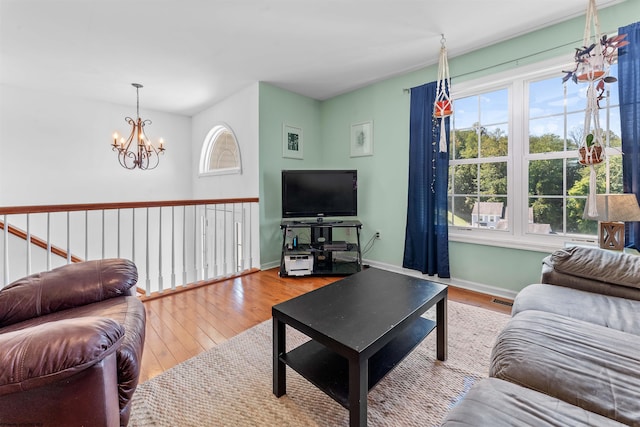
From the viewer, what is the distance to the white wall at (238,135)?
3600 millimetres

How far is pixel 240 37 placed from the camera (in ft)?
8.30

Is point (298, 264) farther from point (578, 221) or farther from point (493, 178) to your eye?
point (578, 221)

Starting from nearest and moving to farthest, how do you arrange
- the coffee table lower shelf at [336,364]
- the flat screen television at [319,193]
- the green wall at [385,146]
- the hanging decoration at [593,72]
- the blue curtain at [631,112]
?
the coffee table lower shelf at [336,364] < the hanging decoration at [593,72] < the blue curtain at [631,112] < the green wall at [385,146] < the flat screen television at [319,193]

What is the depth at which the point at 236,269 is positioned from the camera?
3.62 metres

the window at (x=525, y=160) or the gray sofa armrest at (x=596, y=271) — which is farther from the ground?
the window at (x=525, y=160)

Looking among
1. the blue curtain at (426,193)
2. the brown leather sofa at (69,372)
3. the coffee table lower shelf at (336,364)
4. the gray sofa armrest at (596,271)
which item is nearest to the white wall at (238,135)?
the blue curtain at (426,193)

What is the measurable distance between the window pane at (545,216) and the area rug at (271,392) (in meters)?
1.33

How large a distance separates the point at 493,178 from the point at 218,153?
160 inches

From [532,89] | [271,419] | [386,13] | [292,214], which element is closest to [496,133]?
[532,89]

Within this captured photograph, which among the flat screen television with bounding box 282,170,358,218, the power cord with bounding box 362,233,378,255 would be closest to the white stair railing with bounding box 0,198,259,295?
the flat screen television with bounding box 282,170,358,218

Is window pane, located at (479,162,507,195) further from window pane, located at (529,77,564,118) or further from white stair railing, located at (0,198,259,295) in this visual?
white stair railing, located at (0,198,259,295)

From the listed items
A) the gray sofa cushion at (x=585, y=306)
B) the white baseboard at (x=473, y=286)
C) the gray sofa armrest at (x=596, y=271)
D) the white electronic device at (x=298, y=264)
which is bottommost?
the white baseboard at (x=473, y=286)

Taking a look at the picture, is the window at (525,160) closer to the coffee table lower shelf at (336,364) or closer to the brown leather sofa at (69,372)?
the coffee table lower shelf at (336,364)

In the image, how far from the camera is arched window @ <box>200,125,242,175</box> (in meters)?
4.33
